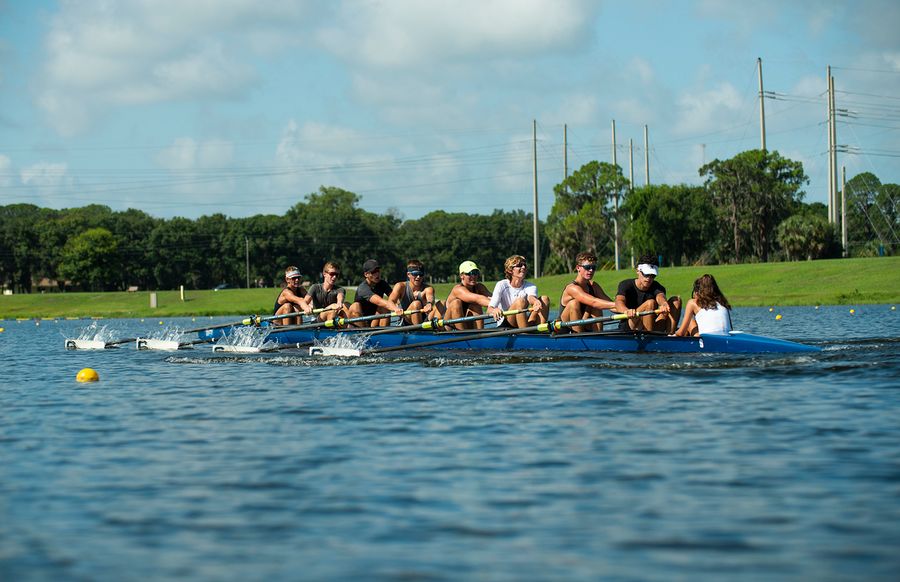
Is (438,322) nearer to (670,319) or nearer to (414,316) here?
(414,316)

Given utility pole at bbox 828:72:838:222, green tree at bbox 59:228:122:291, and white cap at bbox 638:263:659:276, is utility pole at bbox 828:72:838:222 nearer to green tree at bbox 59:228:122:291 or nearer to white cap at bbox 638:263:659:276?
white cap at bbox 638:263:659:276

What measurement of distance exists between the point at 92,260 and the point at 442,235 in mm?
37042

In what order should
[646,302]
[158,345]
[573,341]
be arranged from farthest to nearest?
1. [158,345]
2. [573,341]
3. [646,302]

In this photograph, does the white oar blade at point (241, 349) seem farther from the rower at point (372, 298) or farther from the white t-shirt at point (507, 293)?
the white t-shirt at point (507, 293)

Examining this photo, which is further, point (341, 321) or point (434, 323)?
point (341, 321)

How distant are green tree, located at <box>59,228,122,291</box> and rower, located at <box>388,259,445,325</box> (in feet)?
296

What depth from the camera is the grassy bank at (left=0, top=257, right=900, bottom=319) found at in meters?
52.6

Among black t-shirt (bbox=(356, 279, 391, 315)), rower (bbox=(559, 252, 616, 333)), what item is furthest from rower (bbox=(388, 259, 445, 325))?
rower (bbox=(559, 252, 616, 333))

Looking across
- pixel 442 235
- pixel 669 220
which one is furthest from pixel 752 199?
pixel 442 235

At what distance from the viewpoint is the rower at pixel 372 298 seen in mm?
20922

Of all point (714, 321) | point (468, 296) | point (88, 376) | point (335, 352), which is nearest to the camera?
point (714, 321)

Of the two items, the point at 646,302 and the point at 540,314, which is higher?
the point at 646,302

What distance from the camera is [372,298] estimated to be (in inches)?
827

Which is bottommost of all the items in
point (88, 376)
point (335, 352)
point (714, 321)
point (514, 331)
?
point (88, 376)
